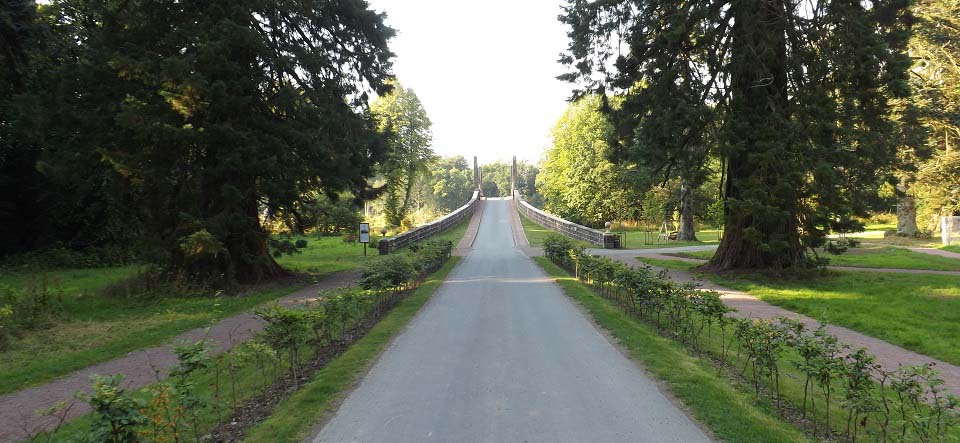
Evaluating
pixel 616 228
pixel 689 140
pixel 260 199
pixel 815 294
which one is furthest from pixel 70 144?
pixel 616 228

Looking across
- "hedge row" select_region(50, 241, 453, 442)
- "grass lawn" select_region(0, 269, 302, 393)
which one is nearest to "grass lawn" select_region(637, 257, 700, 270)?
"hedge row" select_region(50, 241, 453, 442)

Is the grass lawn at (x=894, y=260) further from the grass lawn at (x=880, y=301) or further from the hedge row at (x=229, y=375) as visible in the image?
the hedge row at (x=229, y=375)

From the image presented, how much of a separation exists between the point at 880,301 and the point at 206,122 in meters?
16.2

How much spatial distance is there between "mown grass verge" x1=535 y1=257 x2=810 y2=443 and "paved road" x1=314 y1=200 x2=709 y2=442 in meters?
0.23

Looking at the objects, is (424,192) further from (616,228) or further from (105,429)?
(105,429)

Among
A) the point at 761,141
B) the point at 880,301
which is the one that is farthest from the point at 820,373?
the point at 761,141

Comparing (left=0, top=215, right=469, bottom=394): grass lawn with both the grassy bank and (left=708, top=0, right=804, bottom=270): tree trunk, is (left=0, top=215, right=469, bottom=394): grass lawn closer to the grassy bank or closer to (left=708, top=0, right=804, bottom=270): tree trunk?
the grassy bank

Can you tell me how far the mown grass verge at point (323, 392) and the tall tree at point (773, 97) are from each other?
9923 millimetres

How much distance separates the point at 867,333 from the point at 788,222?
632 centimetres

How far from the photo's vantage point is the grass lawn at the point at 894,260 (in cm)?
1625

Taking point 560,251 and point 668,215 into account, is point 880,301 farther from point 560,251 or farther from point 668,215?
point 668,215

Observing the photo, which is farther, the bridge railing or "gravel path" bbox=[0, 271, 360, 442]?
the bridge railing

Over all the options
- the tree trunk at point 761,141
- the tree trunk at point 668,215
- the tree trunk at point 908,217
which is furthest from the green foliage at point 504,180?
the tree trunk at point 761,141

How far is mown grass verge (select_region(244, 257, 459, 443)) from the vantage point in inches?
186
